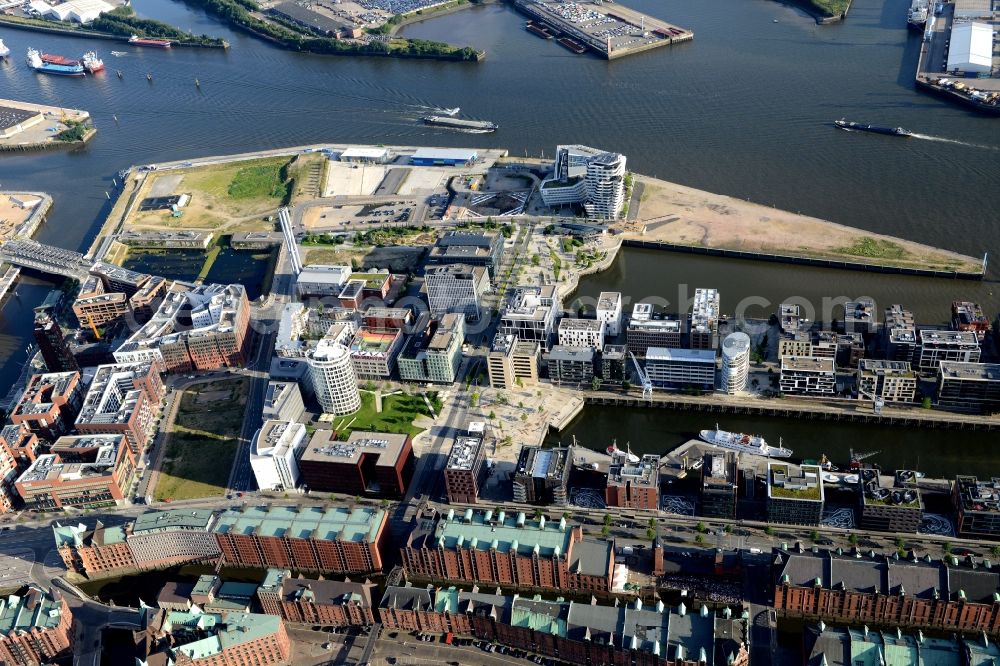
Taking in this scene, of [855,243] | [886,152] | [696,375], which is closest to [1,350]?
[696,375]

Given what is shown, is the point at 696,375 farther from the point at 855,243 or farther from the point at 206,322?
the point at 206,322

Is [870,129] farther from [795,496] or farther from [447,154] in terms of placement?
[795,496]

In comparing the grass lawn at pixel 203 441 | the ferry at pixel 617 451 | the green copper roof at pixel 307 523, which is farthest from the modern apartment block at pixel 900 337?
the grass lawn at pixel 203 441

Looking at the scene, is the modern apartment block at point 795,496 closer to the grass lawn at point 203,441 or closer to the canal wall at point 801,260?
the canal wall at point 801,260

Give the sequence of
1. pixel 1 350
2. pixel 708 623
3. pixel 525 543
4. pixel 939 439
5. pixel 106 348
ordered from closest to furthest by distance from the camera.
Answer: pixel 708 623 < pixel 525 543 < pixel 939 439 < pixel 106 348 < pixel 1 350

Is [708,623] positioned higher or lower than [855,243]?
lower
